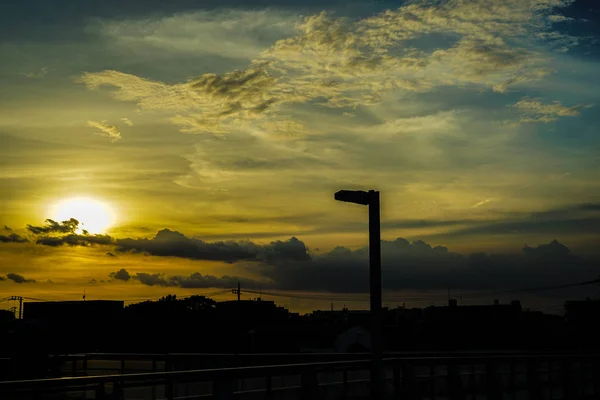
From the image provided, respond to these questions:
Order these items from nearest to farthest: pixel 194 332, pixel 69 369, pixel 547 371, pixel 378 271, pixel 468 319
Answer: pixel 378 271
pixel 547 371
pixel 69 369
pixel 194 332
pixel 468 319

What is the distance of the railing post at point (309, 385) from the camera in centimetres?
1284

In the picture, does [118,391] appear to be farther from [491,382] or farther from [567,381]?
[567,381]

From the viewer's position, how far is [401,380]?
15.6 metres

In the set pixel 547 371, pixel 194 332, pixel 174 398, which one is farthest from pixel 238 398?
pixel 194 332

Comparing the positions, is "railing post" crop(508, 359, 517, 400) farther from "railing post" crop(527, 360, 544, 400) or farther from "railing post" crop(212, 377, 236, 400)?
"railing post" crop(212, 377, 236, 400)

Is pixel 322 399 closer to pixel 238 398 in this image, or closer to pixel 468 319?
pixel 238 398

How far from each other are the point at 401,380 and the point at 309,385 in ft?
11.2

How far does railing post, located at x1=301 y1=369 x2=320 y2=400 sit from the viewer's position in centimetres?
1284

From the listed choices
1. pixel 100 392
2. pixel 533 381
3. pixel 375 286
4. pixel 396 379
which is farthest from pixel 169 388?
pixel 533 381

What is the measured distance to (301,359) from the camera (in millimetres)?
21297

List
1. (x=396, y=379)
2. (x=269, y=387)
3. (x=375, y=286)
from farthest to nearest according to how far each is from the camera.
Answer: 1. (x=396, y=379)
2. (x=375, y=286)
3. (x=269, y=387)

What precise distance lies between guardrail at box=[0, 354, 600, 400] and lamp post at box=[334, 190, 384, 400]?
245 mm

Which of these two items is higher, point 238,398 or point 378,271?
point 378,271

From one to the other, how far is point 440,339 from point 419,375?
242ft
